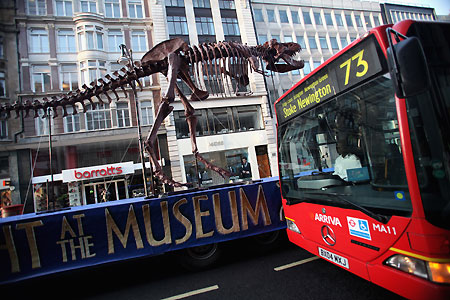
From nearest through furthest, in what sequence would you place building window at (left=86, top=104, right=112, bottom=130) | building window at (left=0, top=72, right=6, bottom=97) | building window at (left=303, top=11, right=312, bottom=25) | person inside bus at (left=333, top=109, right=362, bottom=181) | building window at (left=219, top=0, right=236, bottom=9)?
person inside bus at (left=333, top=109, right=362, bottom=181) → building window at (left=0, top=72, right=6, bottom=97) → building window at (left=86, top=104, right=112, bottom=130) → building window at (left=219, top=0, right=236, bottom=9) → building window at (left=303, top=11, right=312, bottom=25)

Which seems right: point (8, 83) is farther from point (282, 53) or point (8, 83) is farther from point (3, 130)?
point (282, 53)

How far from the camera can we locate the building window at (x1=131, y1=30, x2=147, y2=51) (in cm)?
1827

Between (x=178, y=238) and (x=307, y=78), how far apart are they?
3.04 meters

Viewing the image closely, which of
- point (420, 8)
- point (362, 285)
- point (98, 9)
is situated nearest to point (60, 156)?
point (98, 9)

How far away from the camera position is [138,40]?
60.2 ft

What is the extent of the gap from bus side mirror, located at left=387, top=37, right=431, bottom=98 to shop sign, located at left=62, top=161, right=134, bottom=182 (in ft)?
53.3

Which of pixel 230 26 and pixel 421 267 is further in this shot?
pixel 230 26

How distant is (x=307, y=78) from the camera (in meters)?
3.07

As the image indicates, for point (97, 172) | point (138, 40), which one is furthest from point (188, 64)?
point (138, 40)

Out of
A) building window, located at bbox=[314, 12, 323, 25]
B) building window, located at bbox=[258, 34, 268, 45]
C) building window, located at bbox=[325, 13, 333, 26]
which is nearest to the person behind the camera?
building window, located at bbox=[258, 34, 268, 45]

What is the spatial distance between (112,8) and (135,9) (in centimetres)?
168

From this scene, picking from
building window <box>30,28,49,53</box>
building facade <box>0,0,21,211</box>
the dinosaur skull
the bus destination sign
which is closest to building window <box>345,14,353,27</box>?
the dinosaur skull

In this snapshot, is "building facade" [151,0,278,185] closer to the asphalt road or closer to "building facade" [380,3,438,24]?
the asphalt road

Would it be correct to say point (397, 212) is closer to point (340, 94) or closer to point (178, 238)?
point (340, 94)
